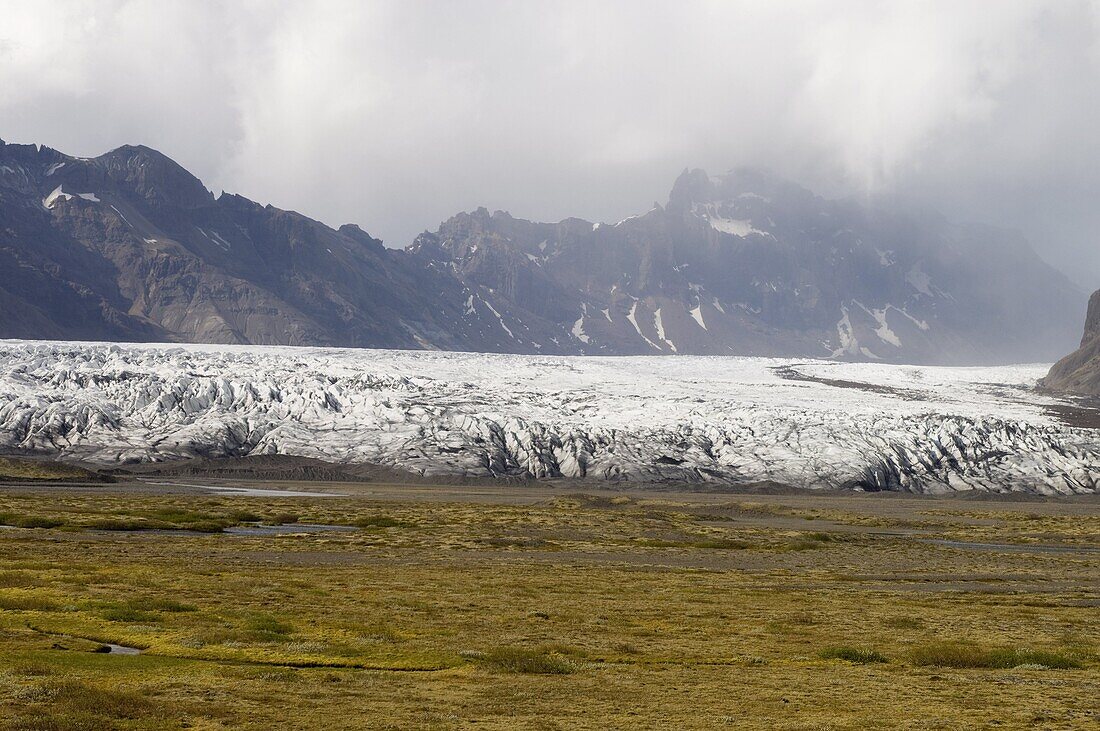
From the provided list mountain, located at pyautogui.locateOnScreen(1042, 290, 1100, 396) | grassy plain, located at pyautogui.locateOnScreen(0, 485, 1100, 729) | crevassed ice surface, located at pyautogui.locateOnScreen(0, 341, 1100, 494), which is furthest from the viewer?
mountain, located at pyautogui.locateOnScreen(1042, 290, 1100, 396)

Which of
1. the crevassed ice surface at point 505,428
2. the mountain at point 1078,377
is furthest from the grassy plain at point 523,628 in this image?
the mountain at point 1078,377

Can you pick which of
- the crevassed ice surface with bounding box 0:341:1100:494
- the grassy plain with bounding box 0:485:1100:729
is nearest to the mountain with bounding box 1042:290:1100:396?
the crevassed ice surface with bounding box 0:341:1100:494

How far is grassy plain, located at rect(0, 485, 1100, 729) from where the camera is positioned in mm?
17578

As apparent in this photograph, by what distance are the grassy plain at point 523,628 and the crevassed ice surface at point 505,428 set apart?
149 ft

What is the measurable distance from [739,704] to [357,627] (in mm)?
11508

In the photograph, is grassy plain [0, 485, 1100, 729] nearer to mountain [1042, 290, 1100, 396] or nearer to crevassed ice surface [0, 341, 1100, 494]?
crevassed ice surface [0, 341, 1100, 494]

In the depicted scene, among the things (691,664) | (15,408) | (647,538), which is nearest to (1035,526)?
(647,538)

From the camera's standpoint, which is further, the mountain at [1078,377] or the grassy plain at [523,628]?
the mountain at [1078,377]

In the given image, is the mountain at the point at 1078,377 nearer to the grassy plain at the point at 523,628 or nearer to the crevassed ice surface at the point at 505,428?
the crevassed ice surface at the point at 505,428

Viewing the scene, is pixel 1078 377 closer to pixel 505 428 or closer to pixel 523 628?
pixel 505 428

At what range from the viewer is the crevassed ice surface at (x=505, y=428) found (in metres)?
108

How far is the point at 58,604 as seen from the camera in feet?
88.0

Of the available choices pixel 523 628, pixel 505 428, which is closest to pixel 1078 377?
pixel 505 428

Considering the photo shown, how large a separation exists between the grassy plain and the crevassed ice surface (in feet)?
149
